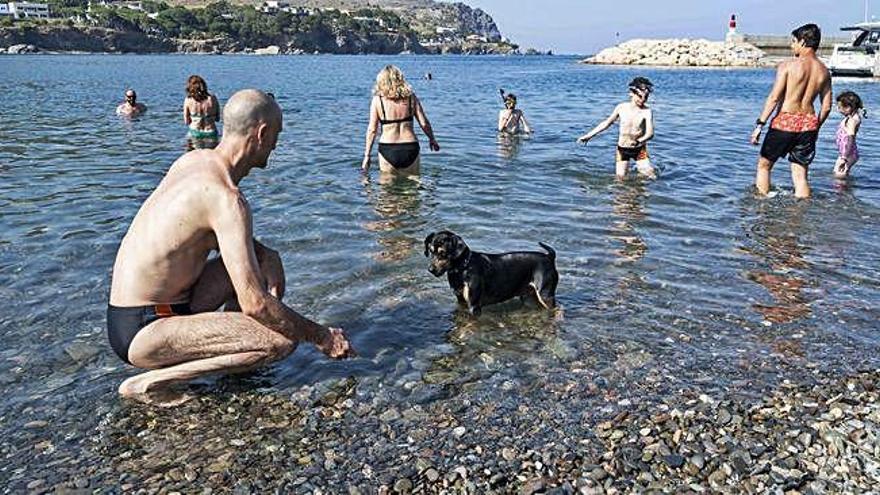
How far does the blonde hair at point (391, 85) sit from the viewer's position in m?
11.2

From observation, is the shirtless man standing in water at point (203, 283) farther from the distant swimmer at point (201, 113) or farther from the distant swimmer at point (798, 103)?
the distant swimmer at point (201, 113)

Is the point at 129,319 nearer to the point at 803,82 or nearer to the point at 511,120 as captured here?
the point at 803,82

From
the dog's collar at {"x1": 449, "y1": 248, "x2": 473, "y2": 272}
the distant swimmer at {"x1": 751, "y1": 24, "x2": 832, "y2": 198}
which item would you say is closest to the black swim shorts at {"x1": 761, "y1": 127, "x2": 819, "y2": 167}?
the distant swimmer at {"x1": 751, "y1": 24, "x2": 832, "y2": 198}

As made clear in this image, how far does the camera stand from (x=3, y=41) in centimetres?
12525

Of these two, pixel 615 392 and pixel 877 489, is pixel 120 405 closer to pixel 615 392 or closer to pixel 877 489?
pixel 615 392

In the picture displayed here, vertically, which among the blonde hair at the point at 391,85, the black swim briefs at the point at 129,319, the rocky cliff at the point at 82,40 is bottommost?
the black swim briefs at the point at 129,319

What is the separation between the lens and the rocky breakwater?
8900 centimetres

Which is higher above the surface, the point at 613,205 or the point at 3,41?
the point at 3,41

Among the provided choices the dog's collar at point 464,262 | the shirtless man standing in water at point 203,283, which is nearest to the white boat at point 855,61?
the dog's collar at point 464,262

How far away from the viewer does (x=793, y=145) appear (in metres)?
11.2

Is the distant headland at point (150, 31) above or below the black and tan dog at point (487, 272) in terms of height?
above

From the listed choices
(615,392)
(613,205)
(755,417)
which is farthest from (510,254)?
(613,205)

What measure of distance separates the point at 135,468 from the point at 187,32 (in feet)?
591

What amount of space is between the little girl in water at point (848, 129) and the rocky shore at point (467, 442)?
369 inches
